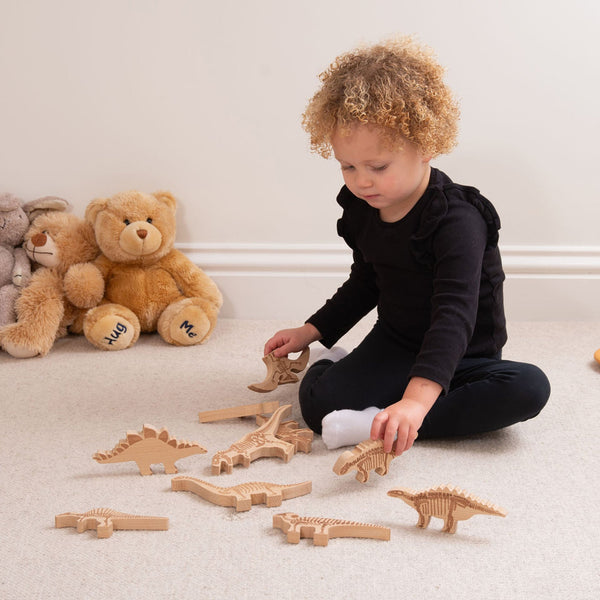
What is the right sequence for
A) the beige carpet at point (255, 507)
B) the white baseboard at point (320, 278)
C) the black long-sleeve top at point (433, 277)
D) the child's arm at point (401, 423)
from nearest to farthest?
the beige carpet at point (255, 507) < the child's arm at point (401, 423) < the black long-sleeve top at point (433, 277) < the white baseboard at point (320, 278)

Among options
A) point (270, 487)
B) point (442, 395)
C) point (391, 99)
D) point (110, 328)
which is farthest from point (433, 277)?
point (110, 328)

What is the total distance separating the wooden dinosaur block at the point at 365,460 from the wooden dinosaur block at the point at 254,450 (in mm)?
127

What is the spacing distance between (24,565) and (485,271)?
2.21ft

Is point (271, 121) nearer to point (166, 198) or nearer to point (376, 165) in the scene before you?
point (166, 198)

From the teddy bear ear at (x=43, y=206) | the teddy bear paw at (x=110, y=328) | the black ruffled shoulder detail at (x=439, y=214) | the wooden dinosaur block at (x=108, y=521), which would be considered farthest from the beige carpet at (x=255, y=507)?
the teddy bear ear at (x=43, y=206)

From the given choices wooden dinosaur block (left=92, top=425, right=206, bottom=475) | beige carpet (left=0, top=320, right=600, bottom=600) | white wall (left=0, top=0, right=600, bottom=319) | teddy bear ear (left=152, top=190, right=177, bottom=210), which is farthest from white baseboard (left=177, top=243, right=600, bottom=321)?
wooden dinosaur block (left=92, top=425, right=206, bottom=475)

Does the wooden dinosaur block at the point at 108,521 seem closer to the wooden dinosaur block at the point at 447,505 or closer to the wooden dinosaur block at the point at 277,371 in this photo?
the wooden dinosaur block at the point at 447,505

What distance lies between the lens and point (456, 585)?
72 centimetres

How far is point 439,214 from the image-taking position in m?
0.99

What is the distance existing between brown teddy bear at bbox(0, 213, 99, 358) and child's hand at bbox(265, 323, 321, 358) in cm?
45

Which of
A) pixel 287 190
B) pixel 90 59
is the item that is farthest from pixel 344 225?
pixel 90 59

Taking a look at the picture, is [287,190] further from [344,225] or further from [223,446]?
[223,446]

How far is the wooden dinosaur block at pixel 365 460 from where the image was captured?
846 mm

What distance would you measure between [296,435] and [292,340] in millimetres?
193
